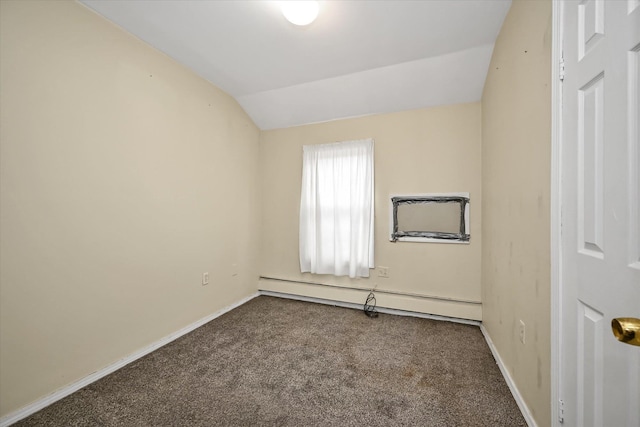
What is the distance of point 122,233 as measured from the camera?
70.8 inches

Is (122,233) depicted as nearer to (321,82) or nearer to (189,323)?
(189,323)

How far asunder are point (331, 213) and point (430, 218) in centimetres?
110

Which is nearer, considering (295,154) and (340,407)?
(340,407)

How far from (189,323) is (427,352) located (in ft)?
6.96

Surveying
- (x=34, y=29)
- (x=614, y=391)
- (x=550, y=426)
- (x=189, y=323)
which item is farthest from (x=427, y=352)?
(x=34, y=29)

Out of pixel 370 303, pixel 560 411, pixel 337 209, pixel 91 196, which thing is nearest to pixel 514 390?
pixel 560 411

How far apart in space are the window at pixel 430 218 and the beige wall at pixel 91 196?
206 cm

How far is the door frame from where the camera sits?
3.25 ft

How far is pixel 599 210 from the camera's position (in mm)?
778

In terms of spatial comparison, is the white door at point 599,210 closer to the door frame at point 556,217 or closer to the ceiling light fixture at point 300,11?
the door frame at point 556,217

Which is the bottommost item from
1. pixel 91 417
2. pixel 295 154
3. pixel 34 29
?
pixel 91 417

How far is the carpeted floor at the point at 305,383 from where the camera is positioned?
131 centimetres

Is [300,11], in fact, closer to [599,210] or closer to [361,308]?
[599,210]

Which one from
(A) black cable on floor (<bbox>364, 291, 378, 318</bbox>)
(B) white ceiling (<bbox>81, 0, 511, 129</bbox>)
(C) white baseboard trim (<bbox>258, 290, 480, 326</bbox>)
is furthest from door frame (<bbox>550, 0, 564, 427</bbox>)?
(A) black cable on floor (<bbox>364, 291, 378, 318</bbox>)
